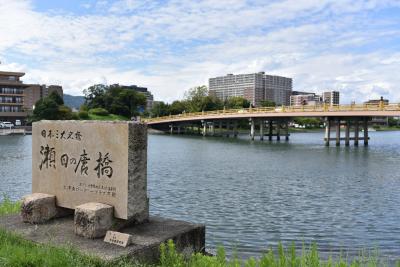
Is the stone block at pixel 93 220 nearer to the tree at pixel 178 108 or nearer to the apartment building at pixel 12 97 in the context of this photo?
the apartment building at pixel 12 97

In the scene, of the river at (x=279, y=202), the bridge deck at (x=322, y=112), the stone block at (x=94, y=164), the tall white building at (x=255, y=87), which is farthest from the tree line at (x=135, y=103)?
the stone block at (x=94, y=164)

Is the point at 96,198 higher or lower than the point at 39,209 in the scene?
higher

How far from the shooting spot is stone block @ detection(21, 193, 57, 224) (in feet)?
23.6

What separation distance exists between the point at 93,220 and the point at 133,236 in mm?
664

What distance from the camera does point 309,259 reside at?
605cm

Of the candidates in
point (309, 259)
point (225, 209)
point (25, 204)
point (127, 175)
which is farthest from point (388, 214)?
point (25, 204)

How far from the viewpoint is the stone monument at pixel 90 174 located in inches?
253

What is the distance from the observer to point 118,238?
5977 mm

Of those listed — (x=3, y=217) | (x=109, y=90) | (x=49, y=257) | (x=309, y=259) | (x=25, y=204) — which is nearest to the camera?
(x=49, y=257)

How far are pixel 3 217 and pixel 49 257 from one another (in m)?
3.33

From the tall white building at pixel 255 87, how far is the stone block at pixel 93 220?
131m

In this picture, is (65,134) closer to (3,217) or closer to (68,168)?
(68,168)

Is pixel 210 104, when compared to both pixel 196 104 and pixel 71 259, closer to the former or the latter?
pixel 196 104

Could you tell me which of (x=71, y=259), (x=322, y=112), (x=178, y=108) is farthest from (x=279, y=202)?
(x=178, y=108)
